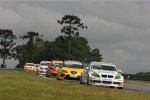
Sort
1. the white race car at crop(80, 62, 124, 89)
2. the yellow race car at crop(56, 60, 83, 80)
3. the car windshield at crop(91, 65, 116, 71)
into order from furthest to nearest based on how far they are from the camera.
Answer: the yellow race car at crop(56, 60, 83, 80) < the car windshield at crop(91, 65, 116, 71) < the white race car at crop(80, 62, 124, 89)

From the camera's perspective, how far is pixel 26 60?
150 m

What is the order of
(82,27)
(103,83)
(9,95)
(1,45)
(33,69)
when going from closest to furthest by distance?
(9,95)
(103,83)
(33,69)
(82,27)
(1,45)

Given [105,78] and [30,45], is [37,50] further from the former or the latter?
[105,78]

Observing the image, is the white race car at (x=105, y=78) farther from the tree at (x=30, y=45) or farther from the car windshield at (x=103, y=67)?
the tree at (x=30, y=45)

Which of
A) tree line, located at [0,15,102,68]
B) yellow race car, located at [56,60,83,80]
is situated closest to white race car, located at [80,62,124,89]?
yellow race car, located at [56,60,83,80]

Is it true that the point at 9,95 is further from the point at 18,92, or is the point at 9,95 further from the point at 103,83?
the point at 103,83

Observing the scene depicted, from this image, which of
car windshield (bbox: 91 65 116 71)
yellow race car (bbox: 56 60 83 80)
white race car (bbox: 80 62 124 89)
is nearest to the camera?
white race car (bbox: 80 62 124 89)

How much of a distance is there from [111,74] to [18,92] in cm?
1037

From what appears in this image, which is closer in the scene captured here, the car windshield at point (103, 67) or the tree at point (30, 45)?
the car windshield at point (103, 67)

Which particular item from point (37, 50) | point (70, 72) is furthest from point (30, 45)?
point (70, 72)

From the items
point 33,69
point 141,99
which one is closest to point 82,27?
point 33,69

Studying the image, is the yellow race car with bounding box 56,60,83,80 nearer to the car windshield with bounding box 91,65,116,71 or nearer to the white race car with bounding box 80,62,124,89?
the car windshield with bounding box 91,65,116,71

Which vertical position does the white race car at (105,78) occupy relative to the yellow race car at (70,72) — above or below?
below

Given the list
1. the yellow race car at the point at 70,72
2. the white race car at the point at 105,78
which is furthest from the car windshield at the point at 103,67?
the yellow race car at the point at 70,72
